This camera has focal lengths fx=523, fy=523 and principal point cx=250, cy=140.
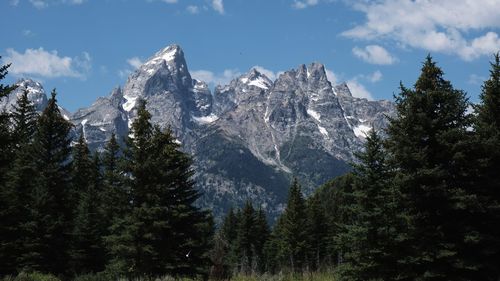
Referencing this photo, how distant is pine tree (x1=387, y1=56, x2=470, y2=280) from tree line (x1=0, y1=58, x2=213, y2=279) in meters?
12.9

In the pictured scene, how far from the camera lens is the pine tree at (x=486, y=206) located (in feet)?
65.1

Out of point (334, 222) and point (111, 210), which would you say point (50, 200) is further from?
point (334, 222)

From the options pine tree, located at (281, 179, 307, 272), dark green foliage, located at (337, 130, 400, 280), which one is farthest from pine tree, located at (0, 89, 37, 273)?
pine tree, located at (281, 179, 307, 272)

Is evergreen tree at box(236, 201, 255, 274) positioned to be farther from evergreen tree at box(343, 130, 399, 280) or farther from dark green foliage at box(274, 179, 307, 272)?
evergreen tree at box(343, 130, 399, 280)

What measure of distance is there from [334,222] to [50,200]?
66.4ft

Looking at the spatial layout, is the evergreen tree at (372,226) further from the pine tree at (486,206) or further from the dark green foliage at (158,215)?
the dark green foliage at (158,215)

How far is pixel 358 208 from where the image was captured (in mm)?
25984

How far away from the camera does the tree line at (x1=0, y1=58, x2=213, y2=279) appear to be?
3059cm

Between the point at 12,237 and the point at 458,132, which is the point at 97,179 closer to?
the point at 12,237

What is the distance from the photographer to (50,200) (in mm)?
37656

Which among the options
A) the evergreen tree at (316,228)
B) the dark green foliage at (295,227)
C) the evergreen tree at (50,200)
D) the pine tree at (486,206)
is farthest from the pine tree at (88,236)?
the evergreen tree at (316,228)

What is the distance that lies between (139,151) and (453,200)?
1932 cm

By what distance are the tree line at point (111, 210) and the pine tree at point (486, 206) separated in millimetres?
14640

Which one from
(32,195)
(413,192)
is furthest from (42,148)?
(413,192)
